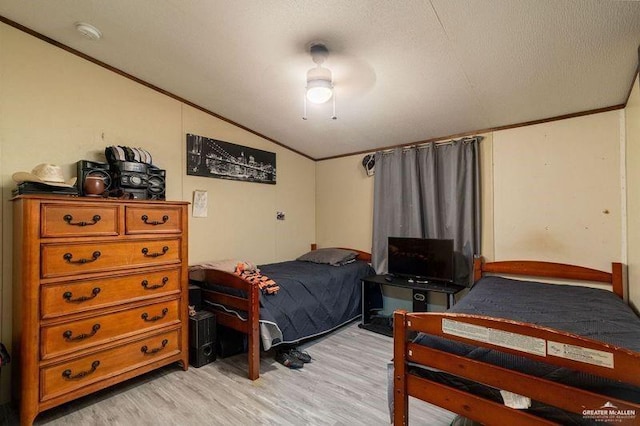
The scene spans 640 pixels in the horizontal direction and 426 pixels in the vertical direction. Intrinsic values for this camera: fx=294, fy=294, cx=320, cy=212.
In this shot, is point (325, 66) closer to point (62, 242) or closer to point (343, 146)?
point (343, 146)

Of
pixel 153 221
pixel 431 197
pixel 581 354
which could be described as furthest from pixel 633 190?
pixel 153 221

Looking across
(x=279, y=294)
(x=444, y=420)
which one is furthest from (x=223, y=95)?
(x=444, y=420)

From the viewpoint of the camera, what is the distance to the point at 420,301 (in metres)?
3.07

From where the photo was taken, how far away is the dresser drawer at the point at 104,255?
70.7 inches

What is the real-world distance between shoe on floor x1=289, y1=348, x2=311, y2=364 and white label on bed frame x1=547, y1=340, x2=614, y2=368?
1.92 meters

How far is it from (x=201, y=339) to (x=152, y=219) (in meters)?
1.08

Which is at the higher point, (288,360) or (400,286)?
(400,286)

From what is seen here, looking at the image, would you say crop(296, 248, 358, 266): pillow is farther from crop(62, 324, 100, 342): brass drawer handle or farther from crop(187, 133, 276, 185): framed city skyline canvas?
crop(62, 324, 100, 342): brass drawer handle

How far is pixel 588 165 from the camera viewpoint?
2.55 m

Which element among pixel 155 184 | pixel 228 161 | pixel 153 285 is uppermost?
pixel 228 161

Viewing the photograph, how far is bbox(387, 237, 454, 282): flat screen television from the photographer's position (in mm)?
3021

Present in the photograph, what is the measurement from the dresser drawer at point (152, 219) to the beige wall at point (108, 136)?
2.13ft

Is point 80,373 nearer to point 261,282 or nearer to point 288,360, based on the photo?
point 261,282

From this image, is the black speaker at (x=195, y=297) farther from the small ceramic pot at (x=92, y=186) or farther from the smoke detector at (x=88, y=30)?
the smoke detector at (x=88, y=30)
